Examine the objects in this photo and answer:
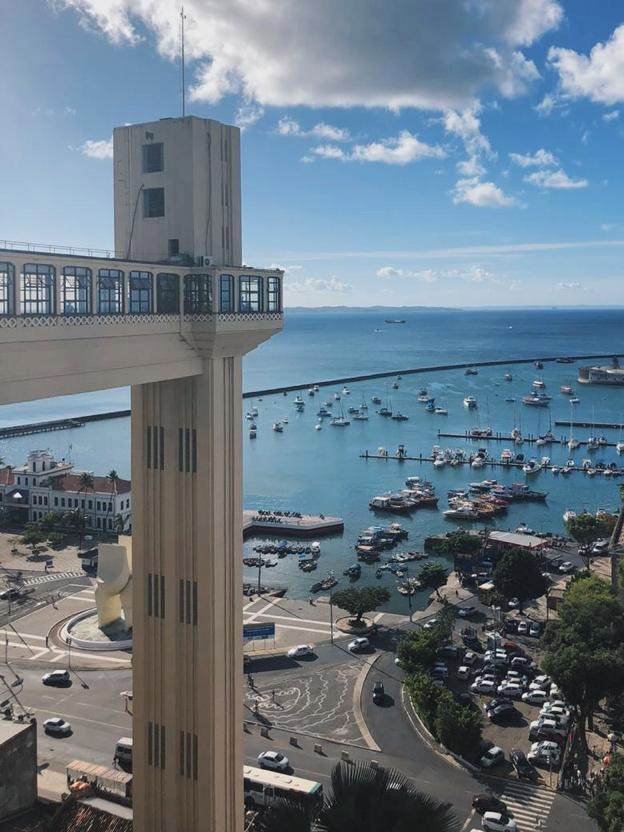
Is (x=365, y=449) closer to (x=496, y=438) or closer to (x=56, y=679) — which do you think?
(x=496, y=438)

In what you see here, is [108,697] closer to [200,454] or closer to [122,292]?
[200,454]

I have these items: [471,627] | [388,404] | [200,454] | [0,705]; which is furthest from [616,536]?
[388,404]

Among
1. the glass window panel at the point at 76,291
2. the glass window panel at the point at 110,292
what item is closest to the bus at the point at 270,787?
the glass window panel at the point at 110,292

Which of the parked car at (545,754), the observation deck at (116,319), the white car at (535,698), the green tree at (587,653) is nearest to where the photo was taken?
the observation deck at (116,319)

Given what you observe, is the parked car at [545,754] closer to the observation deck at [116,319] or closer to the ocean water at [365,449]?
the observation deck at [116,319]

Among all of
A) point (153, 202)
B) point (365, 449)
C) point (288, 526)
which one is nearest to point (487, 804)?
point (153, 202)

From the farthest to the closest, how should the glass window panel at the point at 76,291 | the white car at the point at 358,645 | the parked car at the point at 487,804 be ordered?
the white car at the point at 358,645 → the parked car at the point at 487,804 → the glass window panel at the point at 76,291

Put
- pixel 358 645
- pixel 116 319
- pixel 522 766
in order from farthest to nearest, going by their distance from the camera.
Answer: pixel 358 645 → pixel 522 766 → pixel 116 319
